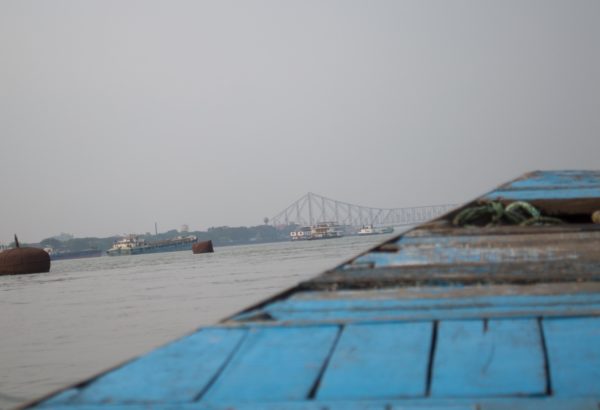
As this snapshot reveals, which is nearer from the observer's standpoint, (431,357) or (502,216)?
(431,357)

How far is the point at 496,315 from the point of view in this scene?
322cm

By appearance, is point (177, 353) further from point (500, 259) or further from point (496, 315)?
point (500, 259)

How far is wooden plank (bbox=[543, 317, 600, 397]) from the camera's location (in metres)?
2.56

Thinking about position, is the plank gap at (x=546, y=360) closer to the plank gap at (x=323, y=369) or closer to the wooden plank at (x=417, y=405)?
the wooden plank at (x=417, y=405)

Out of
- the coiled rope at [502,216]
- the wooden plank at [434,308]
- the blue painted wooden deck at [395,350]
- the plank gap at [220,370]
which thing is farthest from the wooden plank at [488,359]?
the coiled rope at [502,216]

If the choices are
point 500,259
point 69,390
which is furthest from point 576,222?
point 69,390

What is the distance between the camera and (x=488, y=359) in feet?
9.30

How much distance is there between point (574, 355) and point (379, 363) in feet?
2.36

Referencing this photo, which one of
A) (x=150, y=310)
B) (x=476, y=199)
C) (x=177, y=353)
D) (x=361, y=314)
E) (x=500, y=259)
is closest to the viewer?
(x=177, y=353)

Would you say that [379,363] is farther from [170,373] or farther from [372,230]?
[372,230]

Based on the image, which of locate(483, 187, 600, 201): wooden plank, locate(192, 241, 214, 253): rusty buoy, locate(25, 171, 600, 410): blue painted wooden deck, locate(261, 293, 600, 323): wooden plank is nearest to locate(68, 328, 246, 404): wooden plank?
locate(25, 171, 600, 410): blue painted wooden deck

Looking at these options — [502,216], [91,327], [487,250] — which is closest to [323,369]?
[487,250]

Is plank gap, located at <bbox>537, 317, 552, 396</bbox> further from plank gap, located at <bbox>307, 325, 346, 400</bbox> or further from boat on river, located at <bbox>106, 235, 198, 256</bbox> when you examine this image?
boat on river, located at <bbox>106, 235, 198, 256</bbox>

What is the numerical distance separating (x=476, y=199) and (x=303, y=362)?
380 centimetres
